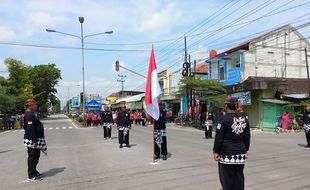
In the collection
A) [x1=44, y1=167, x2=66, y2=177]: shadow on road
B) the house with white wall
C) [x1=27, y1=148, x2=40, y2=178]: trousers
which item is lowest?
[x1=44, y1=167, x2=66, y2=177]: shadow on road

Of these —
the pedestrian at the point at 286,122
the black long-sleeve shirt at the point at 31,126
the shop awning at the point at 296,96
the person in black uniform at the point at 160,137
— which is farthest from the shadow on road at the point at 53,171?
the shop awning at the point at 296,96

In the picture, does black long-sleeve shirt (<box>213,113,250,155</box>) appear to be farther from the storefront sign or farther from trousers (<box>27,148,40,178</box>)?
the storefront sign

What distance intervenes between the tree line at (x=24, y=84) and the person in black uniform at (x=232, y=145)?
40.8 meters

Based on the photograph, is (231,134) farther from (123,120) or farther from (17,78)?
(17,78)

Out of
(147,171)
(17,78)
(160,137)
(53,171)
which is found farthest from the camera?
(17,78)

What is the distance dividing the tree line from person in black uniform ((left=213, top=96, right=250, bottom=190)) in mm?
40758

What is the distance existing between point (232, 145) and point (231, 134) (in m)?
0.18

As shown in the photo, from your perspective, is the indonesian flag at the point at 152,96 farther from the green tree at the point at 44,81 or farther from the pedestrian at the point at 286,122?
the green tree at the point at 44,81

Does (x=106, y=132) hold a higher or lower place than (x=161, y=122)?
lower

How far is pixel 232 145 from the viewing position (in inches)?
256

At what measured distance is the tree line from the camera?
48.0 meters

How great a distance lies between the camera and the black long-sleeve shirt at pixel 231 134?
6430 mm

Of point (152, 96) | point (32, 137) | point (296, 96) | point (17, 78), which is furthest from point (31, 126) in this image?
point (17, 78)

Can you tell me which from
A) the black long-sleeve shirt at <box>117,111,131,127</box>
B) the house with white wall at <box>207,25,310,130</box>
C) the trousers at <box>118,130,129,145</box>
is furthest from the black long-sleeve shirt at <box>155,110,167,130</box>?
the house with white wall at <box>207,25,310,130</box>
